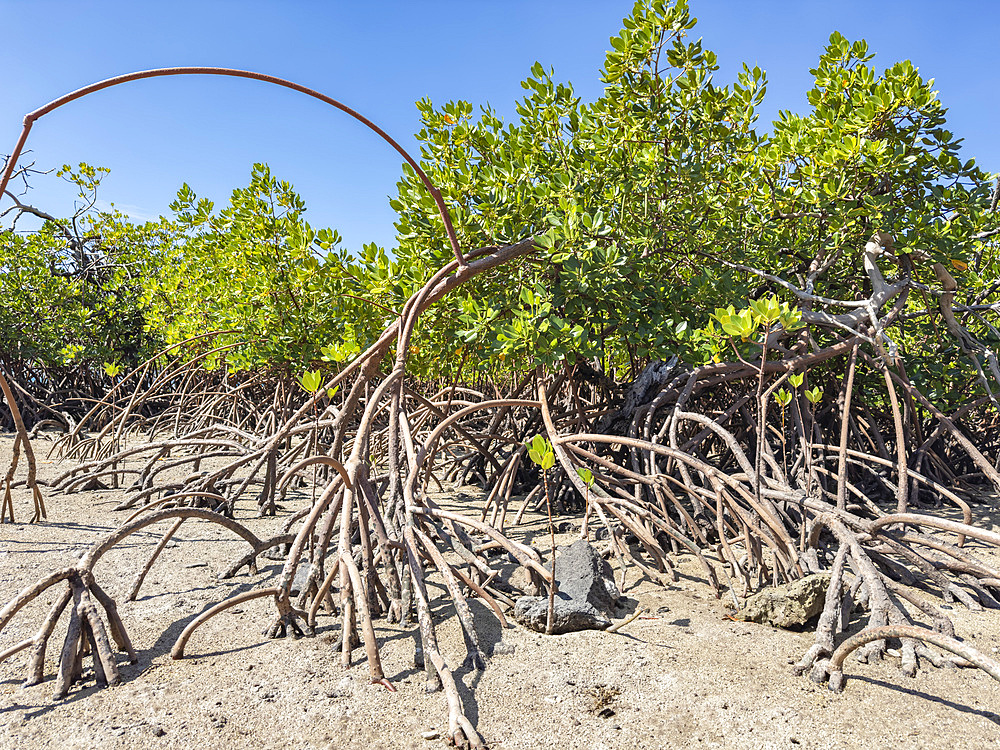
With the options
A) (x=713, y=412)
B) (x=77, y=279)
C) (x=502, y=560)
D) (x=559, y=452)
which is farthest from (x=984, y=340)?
(x=77, y=279)

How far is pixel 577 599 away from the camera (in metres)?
2.11

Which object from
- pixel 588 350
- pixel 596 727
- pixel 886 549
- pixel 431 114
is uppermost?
pixel 431 114

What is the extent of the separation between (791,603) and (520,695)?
0.99m

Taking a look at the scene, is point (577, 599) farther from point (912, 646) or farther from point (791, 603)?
point (912, 646)

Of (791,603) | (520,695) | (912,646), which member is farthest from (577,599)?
(912,646)

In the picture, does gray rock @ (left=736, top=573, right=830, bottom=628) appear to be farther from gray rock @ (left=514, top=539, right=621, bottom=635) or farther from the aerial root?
gray rock @ (left=514, top=539, right=621, bottom=635)

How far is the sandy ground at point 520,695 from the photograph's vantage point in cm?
147

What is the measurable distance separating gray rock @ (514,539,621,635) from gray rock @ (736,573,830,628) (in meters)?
0.49

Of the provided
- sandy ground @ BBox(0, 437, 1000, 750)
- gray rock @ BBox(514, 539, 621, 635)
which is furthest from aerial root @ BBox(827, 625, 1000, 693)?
gray rock @ BBox(514, 539, 621, 635)

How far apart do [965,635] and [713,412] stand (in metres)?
2.03

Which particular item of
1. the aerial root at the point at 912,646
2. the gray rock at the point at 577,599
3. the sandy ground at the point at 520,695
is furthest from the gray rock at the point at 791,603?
the gray rock at the point at 577,599

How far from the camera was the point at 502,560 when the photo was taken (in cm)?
276

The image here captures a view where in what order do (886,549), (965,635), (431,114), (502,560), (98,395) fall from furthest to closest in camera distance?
1. (98,395)
2. (431,114)
3. (502,560)
4. (886,549)
5. (965,635)

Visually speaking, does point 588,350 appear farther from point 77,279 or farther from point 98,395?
point 98,395
